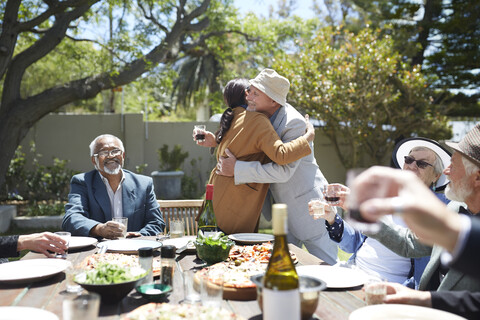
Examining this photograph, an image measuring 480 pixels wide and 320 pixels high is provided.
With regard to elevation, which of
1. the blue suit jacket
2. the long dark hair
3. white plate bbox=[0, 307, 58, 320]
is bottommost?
white plate bbox=[0, 307, 58, 320]

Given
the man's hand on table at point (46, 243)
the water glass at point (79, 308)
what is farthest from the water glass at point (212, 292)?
the man's hand on table at point (46, 243)

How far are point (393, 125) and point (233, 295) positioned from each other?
10414mm

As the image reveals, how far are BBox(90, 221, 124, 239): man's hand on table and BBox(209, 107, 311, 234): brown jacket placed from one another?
0.75 m

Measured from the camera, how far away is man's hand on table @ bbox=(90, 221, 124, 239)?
2.75m

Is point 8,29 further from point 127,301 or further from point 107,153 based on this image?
point 127,301

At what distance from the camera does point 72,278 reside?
1761 millimetres

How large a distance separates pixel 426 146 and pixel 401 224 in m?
0.54

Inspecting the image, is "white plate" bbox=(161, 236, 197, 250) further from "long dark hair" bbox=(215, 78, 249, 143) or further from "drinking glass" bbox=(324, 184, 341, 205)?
"long dark hair" bbox=(215, 78, 249, 143)

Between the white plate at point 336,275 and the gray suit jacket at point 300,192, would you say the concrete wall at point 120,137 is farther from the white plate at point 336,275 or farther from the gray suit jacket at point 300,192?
the white plate at point 336,275

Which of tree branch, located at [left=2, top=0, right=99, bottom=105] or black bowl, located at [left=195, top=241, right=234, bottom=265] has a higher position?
tree branch, located at [left=2, top=0, right=99, bottom=105]

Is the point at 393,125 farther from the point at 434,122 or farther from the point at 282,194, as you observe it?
the point at 282,194

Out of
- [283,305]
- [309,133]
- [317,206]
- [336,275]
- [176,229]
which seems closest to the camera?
[283,305]

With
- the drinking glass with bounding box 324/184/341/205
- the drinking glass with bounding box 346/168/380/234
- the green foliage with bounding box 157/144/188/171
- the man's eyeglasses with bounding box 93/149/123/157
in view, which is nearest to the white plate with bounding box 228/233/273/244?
the drinking glass with bounding box 324/184/341/205

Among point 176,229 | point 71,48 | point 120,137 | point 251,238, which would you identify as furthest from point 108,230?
point 120,137
